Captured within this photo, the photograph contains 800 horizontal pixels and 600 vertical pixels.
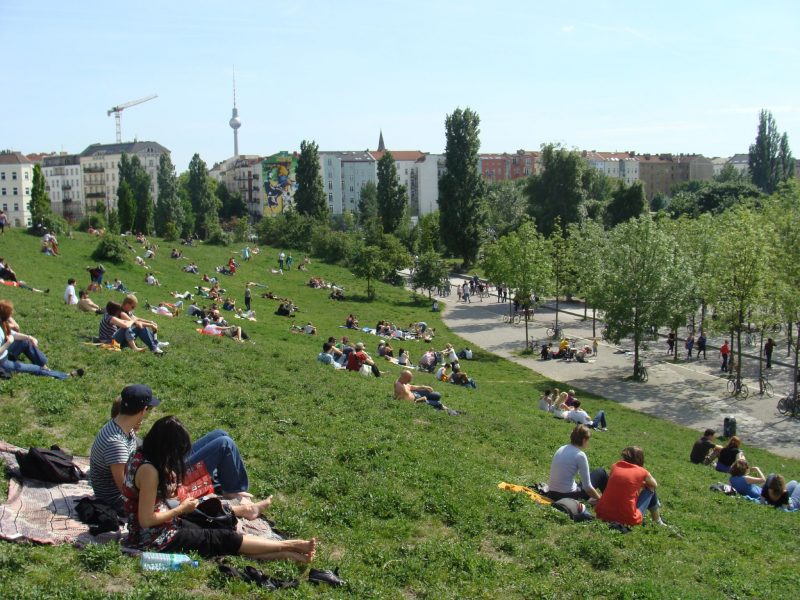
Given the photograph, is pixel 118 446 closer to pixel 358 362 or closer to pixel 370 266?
pixel 358 362

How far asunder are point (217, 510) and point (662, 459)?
11.9 m

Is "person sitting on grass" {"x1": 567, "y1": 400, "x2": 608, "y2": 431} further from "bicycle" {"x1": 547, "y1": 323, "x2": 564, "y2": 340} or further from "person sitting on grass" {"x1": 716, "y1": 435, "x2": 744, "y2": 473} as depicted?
"bicycle" {"x1": 547, "y1": 323, "x2": 564, "y2": 340}

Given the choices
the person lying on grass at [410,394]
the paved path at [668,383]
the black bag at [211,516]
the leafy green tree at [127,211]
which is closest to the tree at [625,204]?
the paved path at [668,383]

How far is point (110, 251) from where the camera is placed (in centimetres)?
3916

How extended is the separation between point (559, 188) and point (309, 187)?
31194mm

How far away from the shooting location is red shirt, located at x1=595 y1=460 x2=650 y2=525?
9.21m

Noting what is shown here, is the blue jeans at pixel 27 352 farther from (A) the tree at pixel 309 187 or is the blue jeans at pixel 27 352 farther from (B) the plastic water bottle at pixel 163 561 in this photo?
(A) the tree at pixel 309 187

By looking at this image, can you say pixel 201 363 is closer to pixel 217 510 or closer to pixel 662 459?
pixel 217 510

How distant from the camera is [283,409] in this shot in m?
12.6

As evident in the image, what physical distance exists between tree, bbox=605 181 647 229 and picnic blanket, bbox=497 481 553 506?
186ft

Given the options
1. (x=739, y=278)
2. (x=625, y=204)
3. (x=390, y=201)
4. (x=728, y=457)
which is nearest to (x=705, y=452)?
(x=728, y=457)

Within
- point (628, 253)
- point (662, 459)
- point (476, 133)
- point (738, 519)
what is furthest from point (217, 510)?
point (476, 133)

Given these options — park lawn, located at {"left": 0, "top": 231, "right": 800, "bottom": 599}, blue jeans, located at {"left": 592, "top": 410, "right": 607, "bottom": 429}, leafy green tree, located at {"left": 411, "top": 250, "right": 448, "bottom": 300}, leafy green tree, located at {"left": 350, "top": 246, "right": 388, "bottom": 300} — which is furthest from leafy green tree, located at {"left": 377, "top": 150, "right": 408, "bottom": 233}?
blue jeans, located at {"left": 592, "top": 410, "right": 607, "bottom": 429}

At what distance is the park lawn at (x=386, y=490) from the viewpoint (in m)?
7.05
